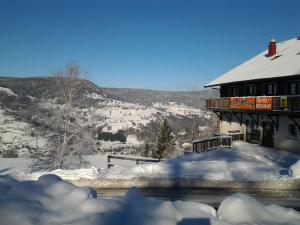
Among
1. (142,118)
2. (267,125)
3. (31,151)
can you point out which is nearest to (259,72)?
(267,125)

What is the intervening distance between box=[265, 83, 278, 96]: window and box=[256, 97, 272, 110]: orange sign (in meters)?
2.33

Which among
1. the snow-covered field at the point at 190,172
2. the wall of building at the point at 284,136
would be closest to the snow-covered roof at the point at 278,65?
the wall of building at the point at 284,136

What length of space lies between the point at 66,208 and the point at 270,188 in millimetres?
10239

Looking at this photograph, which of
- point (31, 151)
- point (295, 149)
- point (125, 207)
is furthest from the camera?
point (31, 151)

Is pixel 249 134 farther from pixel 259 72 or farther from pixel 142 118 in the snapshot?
pixel 142 118

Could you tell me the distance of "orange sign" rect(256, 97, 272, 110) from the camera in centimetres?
2427

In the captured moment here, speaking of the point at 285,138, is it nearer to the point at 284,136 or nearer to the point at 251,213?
the point at 284,136

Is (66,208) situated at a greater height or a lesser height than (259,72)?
lesser

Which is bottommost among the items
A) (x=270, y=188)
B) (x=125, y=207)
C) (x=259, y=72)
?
(x=270, y=188)

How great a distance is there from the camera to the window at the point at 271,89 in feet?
88.6

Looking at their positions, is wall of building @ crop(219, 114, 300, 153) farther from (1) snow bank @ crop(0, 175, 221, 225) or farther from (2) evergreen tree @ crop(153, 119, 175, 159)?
(2) evergreen tree @ crop(153, 119, 175, 159)

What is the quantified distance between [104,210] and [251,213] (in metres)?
3.10

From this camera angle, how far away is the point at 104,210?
561 centimetres

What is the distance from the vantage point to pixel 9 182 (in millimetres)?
6551
